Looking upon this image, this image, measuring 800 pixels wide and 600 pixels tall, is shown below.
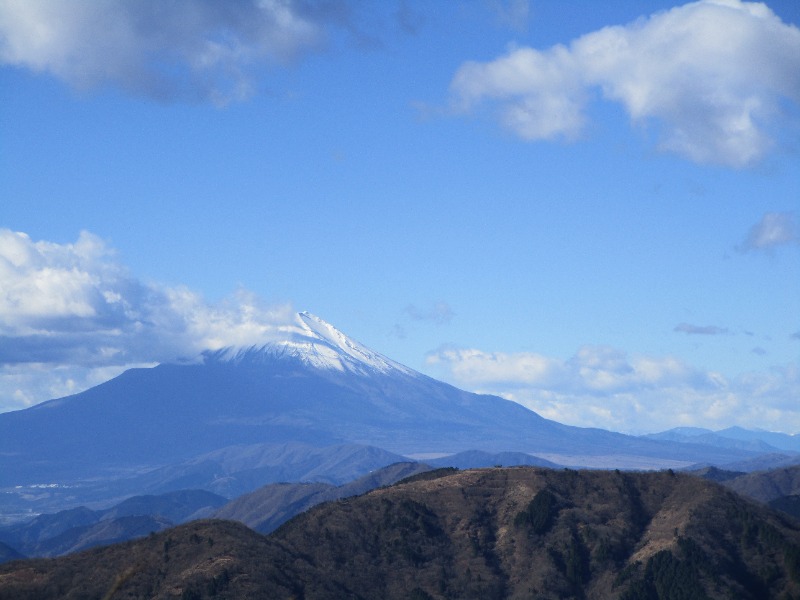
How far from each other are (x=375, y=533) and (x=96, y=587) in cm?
3133

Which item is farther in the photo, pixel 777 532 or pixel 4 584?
pixel 777 532

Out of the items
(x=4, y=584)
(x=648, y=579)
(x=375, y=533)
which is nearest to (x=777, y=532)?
(x=648, y=579)

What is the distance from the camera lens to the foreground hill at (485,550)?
9012cm

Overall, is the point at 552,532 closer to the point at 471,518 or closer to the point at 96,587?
the point at 471,518

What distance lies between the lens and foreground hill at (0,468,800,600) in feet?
296

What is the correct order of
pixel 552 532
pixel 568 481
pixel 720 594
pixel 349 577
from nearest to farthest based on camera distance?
pixel 720 594 → pixel 349 577 → pixel 552 532 → pixel 568 481

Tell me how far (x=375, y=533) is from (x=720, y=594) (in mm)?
35279

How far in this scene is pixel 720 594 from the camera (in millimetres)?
93062

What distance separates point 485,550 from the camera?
353ft

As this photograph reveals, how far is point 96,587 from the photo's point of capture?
288ft

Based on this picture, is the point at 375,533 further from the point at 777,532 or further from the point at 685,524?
the point at 777,532

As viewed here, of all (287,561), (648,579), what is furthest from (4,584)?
(648,579)

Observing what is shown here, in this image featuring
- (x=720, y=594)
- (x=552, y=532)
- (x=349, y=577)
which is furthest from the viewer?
(x=552, y=532)

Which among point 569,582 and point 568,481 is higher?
point 568,481
